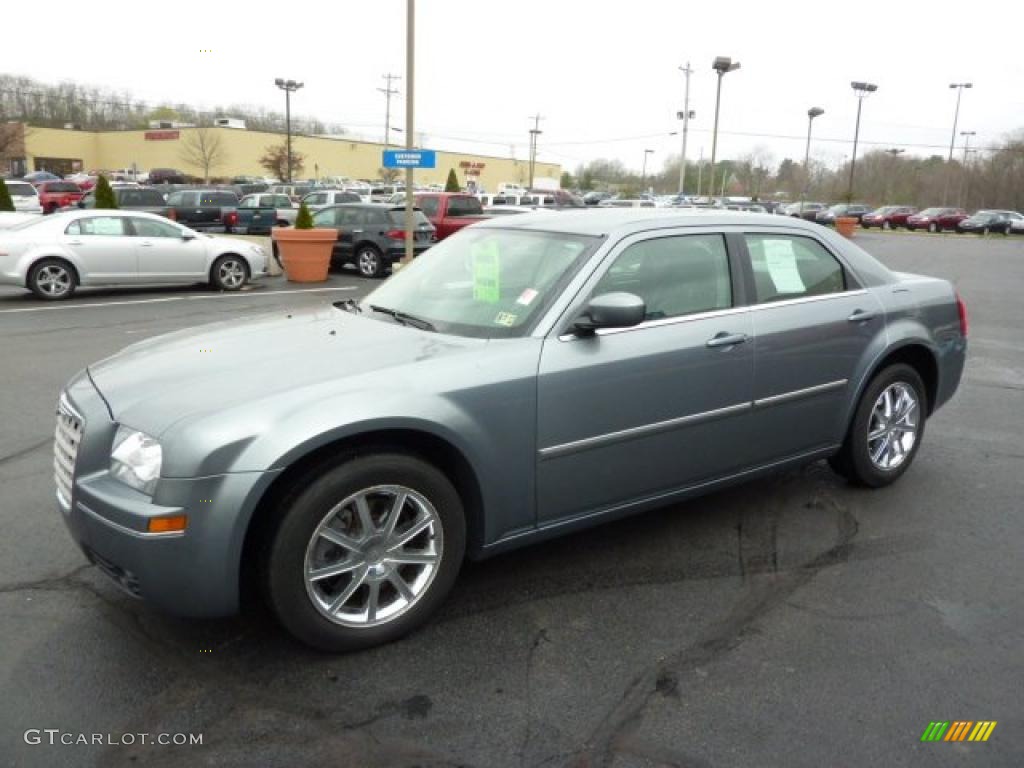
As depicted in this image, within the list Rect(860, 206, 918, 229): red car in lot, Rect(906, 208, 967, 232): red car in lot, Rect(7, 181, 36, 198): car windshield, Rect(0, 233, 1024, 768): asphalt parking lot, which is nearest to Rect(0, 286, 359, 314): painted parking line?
Rect(0, 233, 1024, 768): asphalt parking lot

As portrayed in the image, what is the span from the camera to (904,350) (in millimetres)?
4980

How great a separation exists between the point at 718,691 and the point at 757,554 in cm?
128

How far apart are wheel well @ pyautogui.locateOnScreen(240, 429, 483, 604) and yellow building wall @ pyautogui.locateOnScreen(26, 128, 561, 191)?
9300cm

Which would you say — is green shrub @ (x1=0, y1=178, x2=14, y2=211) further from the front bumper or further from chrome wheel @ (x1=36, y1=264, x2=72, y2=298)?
the front bumper

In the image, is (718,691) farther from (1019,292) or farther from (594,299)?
(1019,292)

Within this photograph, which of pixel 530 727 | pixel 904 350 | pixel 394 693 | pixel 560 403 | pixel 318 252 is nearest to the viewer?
pixel 530 727

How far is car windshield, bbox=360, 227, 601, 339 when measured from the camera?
368 cm

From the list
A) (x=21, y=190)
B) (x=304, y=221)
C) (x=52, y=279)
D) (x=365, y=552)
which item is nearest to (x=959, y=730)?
(x=365, y=552)

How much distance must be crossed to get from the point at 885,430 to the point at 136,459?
406cm

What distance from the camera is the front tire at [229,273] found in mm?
14922

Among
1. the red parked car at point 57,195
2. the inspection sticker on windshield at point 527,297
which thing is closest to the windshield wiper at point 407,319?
the inspection sticker on windshield at point 527,297

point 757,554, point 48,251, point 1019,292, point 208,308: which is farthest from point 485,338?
point 1019,292

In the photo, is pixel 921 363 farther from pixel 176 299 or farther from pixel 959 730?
pixel 176 299

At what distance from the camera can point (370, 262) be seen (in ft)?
59.7
